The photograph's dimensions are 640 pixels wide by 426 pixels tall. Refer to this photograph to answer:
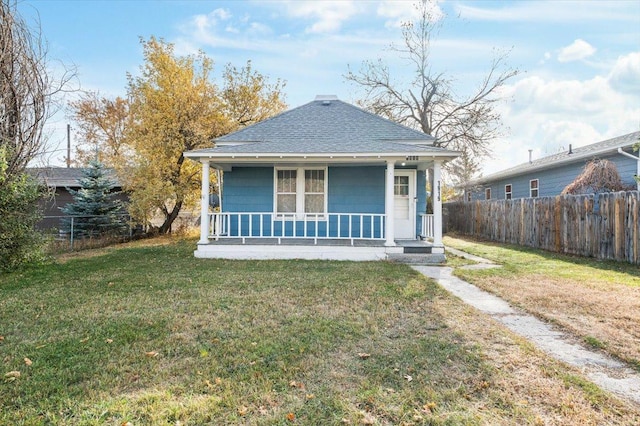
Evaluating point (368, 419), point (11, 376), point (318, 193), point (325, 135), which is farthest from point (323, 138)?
point (368, 419)

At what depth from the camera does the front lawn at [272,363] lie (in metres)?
2.43

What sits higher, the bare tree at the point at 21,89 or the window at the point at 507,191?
the bare tree at the point at 21,89

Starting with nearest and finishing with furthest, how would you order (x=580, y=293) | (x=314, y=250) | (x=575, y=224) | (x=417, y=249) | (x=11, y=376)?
(x=11, y=376), (x=580, y=293), (x=417, y=249), (x=314, y=250), (x=575, y=224)

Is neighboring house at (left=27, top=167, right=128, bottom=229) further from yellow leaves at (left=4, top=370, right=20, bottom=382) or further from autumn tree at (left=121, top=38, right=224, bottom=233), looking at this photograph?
yellow leaves at (left=4, top=370, right=20, bottom=382)

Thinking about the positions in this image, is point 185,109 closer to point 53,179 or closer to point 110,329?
point 53,179

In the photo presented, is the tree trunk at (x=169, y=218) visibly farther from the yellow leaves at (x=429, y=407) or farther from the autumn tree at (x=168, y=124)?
the yellow leaves at (x=429, y=407)

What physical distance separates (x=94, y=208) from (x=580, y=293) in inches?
619

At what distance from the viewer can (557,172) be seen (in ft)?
51.8

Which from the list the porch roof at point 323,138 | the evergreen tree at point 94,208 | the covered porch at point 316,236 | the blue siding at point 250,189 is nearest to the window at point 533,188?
the porch roof at point 323,138

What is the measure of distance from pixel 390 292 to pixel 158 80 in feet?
43.9

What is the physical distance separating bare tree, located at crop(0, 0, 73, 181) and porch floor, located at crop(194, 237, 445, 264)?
432cm

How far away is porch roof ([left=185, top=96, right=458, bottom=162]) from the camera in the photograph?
366 inches

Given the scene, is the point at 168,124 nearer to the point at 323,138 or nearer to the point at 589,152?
the point at 323,138

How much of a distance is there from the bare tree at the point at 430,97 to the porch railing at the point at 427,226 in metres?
10.8
